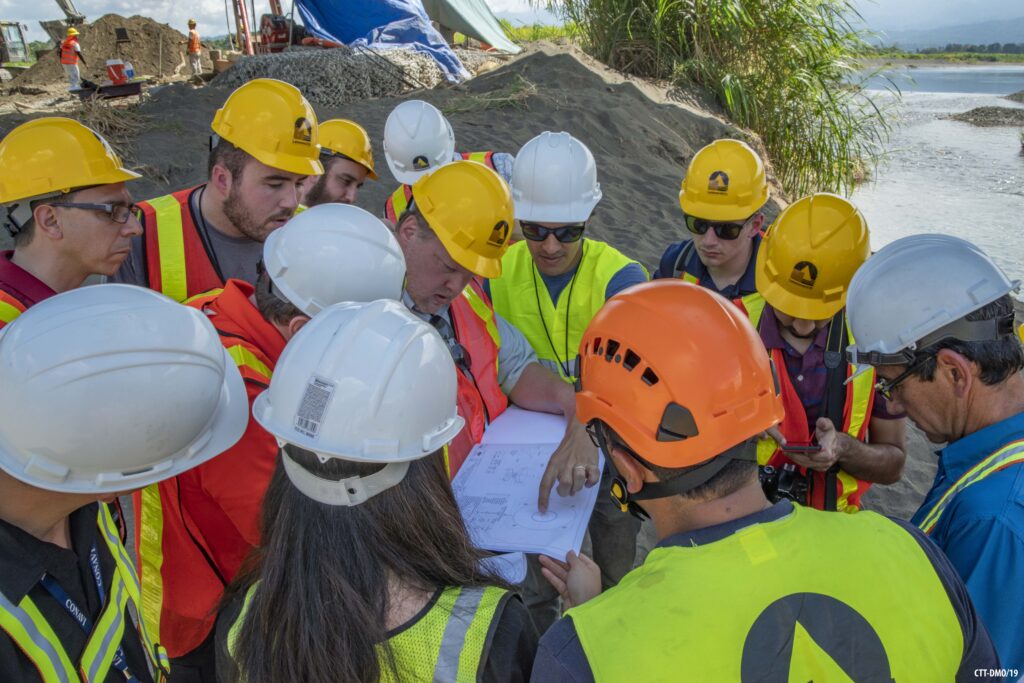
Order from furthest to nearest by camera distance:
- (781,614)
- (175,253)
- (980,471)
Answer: (175,253)
(980,471)
(781,614)

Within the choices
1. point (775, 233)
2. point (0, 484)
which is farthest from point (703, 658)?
point (775, 233)

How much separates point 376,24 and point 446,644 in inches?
574

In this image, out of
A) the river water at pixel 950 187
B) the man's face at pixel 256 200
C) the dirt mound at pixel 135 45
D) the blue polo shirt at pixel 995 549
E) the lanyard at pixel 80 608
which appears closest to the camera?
the lanyard at pixel 80 608

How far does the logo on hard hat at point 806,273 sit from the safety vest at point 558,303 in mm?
737

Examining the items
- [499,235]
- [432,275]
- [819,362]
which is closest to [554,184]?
[499,235]

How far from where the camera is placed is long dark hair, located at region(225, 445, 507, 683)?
1175mm

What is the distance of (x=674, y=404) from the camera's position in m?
1.27

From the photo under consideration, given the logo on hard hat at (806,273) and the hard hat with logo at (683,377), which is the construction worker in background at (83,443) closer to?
the hard hat with logo at (683,377)

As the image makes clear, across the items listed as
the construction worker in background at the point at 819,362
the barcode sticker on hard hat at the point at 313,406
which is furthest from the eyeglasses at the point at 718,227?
the barcode sticker on hard hat at the point at 313,406

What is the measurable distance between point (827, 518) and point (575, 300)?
170 centimetres

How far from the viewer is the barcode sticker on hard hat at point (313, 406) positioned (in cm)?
129

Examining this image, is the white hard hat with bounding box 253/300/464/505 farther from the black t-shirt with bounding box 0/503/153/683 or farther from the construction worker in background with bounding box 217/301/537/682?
the black t-shirt with bounding box 0/503/153/683

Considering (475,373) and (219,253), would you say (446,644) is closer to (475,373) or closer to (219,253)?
(475,373)

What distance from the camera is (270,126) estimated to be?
2959 millimetres
